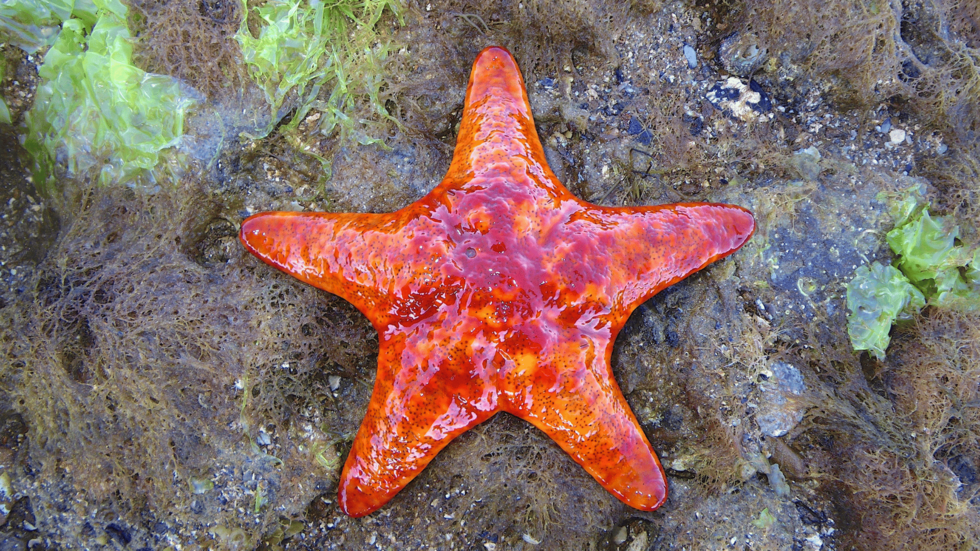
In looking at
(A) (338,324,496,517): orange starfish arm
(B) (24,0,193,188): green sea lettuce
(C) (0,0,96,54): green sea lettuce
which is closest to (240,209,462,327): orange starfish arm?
(A) (338,324,496,517): orange starfish arm

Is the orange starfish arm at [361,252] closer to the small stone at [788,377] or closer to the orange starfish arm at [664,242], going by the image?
the orange starfish arm at [664,242]

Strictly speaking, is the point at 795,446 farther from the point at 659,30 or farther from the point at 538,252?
the point at 659,30

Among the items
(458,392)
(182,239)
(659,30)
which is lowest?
(458,392)

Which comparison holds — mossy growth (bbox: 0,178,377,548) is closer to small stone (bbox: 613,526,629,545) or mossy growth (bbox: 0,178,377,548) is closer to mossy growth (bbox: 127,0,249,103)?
mossy growth (bbox: 127,0,249,103)

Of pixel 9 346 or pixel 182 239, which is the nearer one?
pixel 9 346

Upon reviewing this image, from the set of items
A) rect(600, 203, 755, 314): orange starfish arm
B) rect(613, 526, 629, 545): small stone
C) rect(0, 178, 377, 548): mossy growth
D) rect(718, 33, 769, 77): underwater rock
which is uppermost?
rect(718, 33, 769, 77): underwater rock

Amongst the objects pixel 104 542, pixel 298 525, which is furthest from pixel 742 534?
pixel 104 542
